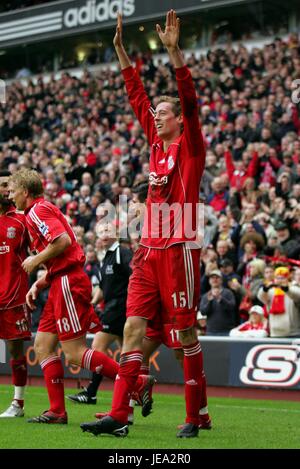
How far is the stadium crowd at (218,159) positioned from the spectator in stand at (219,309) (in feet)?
0.05

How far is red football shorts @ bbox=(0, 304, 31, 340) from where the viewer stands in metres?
8.72

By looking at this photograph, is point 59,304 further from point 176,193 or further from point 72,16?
point 72,16

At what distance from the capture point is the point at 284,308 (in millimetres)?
12586

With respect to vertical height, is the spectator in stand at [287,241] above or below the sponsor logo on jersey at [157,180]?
below

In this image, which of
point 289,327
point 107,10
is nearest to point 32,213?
point 289,327

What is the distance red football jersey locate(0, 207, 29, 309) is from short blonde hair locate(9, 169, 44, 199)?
0.98m

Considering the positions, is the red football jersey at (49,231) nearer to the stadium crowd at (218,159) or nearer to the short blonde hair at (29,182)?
the short blonde hair at (29,182)

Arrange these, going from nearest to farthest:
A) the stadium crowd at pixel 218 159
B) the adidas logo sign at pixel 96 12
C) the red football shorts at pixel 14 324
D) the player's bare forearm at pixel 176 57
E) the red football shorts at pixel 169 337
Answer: the player's bare forearm at pixel 176 57 < the red football shorts at pixel 169 337 < the red football shorts at pixel 14 324 < the stadium crowd at pixel 218 159 < the adidas logo sign at pixel 96 12

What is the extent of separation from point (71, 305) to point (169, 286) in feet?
4.05

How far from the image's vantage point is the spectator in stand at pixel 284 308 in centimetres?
1255

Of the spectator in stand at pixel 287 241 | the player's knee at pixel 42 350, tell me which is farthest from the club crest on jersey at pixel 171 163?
the spectator in stand at pixel 287 241

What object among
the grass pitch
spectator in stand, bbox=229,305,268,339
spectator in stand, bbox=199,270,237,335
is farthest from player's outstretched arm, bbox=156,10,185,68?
spectator in stand, bbox=199,270,237,335

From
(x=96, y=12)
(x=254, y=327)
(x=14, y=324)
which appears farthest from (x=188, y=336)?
(x=96, y=12)

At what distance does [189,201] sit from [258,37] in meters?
20.2
